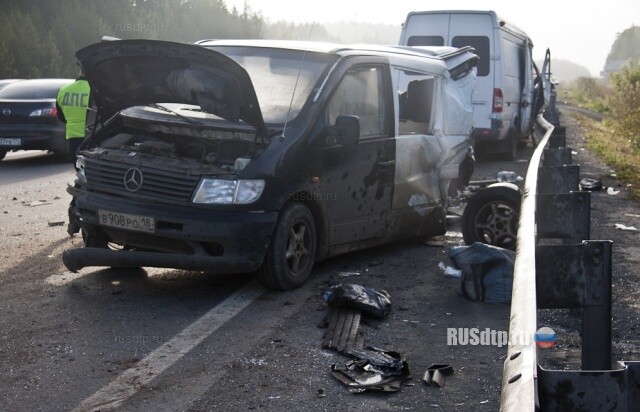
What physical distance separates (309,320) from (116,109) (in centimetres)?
250

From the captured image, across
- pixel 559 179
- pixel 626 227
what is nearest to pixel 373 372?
pixel 559 179

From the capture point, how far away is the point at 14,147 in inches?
685

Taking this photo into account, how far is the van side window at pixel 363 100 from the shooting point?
7809 mm

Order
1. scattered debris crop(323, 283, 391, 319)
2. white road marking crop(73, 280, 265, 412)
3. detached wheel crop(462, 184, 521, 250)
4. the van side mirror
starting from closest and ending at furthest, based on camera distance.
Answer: white road marking crop(73, 280, 265, 412) < scattered debris crop(323, 283, 391, 319) < the van side mirror < detached wheel crop(462, 184, 521, 250)

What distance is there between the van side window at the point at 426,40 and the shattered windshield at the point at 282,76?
401 inches

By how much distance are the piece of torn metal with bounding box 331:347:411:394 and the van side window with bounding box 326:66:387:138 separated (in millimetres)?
2531

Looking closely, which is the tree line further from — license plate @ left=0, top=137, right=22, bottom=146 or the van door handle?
the van door handle

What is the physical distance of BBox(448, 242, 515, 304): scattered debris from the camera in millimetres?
7117

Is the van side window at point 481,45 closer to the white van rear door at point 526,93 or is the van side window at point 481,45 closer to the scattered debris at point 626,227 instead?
the white van rear door at point 526,93

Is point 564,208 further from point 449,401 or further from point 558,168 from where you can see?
point 558,168

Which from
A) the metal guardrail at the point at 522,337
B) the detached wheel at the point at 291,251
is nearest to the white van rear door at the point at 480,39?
the detached wheel at the point at 291,251

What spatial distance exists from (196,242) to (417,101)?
3.35 metres

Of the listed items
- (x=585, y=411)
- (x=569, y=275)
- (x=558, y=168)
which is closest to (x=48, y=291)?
(x=558, y=168)

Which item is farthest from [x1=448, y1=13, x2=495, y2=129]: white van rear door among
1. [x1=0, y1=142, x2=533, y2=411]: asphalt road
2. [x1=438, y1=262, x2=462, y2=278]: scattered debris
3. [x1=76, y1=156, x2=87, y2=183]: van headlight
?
[x1=76, y1=156, x2=87, y2=183]: van headlight
